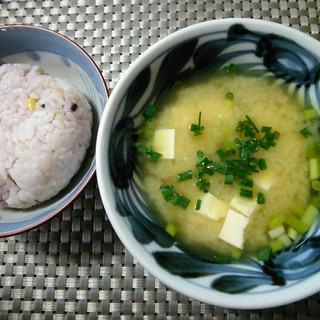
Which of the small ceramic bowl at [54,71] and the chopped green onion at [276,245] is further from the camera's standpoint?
the small ceramic bowl at [54,71]

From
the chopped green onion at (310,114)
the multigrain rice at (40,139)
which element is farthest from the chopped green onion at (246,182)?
the multigrain rice at (40,139)

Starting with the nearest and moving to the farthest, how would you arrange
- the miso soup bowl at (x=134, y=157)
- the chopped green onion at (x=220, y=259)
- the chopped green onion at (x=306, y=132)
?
the miso soup bowl at (x=134, y=157), the chopped green onion at (x=220, y=259), the chopped green onion at (x=306, y=132)

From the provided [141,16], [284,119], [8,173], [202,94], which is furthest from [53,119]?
[284,119]

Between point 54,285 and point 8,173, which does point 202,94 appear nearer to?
point 8,173

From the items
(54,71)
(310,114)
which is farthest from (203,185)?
(54,71)

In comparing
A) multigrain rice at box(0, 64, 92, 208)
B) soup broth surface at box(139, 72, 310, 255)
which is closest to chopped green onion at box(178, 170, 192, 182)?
soup broth surface at box(139, 72, 310, 255)

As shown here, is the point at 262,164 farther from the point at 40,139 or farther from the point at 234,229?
the point at 40,139

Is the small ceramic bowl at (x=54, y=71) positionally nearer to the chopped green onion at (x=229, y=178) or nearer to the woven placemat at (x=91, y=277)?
the woven placemat at (x=91, y=277)
